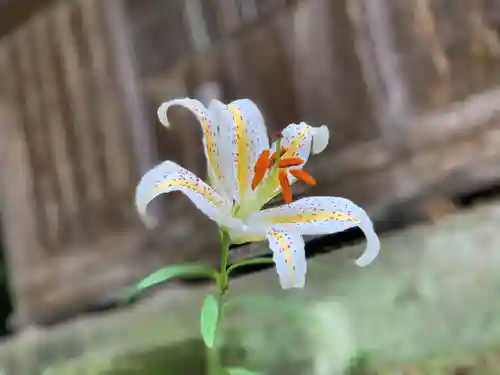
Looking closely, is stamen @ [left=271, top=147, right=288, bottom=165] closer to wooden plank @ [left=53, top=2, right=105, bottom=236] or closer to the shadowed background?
the shadowed background

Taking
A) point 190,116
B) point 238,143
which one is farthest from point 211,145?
point 190,116

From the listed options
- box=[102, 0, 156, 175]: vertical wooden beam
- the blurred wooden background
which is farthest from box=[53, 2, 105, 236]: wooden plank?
box=[102, 0, 156, 175]: vertical wooden beam

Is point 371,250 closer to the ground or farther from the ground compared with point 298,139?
closer to the ground

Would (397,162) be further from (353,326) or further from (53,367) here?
(53,367)

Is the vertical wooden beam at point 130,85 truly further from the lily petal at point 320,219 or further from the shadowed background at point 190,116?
the lily petal at point 320,219

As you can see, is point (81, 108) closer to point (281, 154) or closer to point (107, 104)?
point (107, 104)

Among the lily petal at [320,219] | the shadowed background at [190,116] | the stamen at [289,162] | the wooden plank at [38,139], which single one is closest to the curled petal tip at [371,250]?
the lily petal at [320,219]

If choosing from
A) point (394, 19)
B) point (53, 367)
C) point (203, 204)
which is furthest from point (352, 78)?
point (53, 367)
